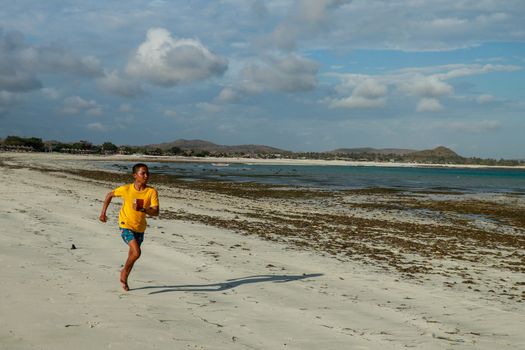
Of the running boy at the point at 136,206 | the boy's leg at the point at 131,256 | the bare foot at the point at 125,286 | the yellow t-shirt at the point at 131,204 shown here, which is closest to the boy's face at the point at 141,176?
the running boy at the point at 136,206

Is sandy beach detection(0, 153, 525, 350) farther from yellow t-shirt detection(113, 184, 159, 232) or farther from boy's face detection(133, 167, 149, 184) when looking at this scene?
boy's face detection(133, 167, 149, 184)

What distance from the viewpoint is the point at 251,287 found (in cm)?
785

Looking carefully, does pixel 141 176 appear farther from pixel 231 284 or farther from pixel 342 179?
pixel 342 179

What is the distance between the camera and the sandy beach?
5.46 metres

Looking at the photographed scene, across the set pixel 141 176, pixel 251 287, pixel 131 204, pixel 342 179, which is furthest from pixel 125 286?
pixel 342 179

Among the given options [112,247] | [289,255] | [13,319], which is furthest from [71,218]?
[13,319]

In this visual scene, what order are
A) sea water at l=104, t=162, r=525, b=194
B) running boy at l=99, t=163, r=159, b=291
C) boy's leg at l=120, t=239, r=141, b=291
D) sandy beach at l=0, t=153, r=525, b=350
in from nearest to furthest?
sandy beach at l=0, t=153, r=525, b=350 → running boy at l=99, t=163, r=159, b=291 → boy's leg at l=120, t=239, r=141, b=291 → sea water at l=104, t=162, r=525, b=194

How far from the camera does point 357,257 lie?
1130 centimetres

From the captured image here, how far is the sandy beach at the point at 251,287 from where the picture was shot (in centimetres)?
546

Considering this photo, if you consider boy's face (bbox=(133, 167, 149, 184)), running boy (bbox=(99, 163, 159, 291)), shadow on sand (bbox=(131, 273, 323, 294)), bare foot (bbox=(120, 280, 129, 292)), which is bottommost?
shadow on sand (bbox=(131, 273, 323, 294))

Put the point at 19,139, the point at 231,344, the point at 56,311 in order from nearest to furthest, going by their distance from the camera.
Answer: the point at 231,344, the point at 56,311, the point at 19,139

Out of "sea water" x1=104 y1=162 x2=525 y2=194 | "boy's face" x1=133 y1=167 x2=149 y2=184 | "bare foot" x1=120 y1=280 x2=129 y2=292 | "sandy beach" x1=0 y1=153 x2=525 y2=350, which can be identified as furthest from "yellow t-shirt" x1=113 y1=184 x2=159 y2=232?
"sea water" x1=104 y1=162 x2=525 y2=194

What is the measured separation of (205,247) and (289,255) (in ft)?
6.33

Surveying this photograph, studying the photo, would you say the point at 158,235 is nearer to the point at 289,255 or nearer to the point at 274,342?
the point at 289,255
